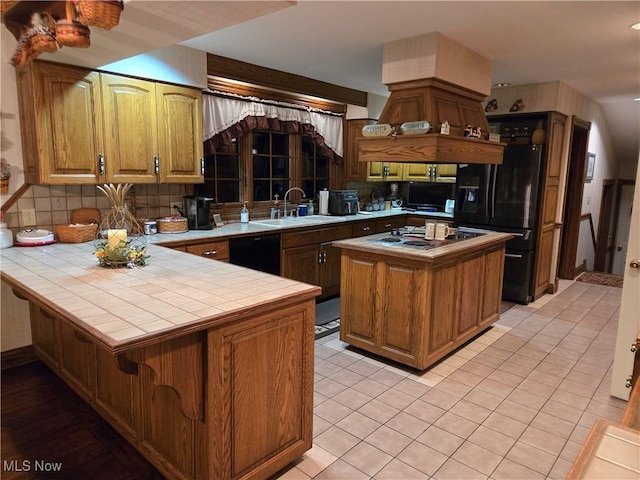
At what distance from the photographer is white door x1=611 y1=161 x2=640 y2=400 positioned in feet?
9.05

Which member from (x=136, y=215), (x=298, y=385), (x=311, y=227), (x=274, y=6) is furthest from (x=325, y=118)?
(x=298, y=385)

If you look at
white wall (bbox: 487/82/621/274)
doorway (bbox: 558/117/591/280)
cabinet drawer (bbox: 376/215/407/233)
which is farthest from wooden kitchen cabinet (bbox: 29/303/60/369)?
doorway (bbox: 558/117/591/280)

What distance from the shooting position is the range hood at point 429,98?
3209 mm

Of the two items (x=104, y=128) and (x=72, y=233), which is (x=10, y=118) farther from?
(x=72, y=233)

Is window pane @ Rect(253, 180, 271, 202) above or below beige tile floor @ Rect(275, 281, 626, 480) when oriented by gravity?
above

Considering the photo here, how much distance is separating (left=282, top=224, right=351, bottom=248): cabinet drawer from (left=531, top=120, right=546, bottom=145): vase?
2.27 m

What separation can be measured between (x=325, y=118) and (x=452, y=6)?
8.99 feet

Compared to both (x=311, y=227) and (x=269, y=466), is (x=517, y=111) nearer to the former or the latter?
(x=311, y=227)

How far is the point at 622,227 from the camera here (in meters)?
8.35

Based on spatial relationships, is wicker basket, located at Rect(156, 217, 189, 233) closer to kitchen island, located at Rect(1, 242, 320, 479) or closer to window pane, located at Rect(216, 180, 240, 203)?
window pane, located at Rect(216, 180, 240, 203)

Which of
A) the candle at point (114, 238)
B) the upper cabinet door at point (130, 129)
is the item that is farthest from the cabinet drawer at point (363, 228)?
the candle at point (114, 238)

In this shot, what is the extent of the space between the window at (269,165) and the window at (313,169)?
11.4 inches

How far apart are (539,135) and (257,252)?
3.35 metres

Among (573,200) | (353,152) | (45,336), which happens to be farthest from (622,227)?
(45,336)
